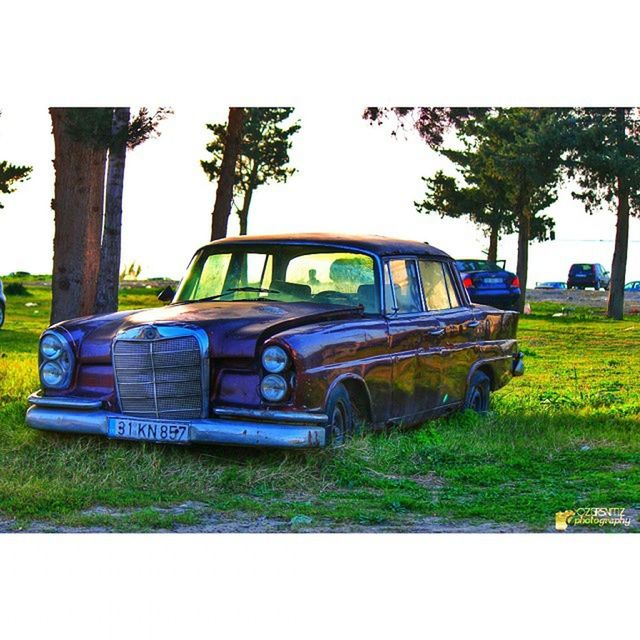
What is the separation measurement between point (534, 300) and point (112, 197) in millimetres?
3140

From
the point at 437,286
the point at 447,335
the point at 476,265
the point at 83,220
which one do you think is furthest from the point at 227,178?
the point at 447,335

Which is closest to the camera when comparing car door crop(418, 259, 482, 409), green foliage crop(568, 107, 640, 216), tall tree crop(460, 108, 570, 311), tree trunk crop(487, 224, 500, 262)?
car door crop(418, 259, 482, 409)

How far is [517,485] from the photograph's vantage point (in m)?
6.18

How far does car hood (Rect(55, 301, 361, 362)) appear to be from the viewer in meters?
5.94

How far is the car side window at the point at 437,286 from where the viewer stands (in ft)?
24.3

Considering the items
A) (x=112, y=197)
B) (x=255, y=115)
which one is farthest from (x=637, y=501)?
(x=112, y=197)

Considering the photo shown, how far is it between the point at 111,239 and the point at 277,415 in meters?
3.31

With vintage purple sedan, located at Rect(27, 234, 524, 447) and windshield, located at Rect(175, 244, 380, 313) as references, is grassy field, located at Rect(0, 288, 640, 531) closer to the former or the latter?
vintage purple sedan, located at Rect(27, 234, 524, 447)

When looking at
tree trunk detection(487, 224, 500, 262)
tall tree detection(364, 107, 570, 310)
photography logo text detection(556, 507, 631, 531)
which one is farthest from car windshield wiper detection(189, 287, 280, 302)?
photography logo text detection(556, 507, 631, 531)

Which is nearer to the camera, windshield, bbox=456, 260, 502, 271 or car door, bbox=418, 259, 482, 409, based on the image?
car door, bbox=418, 259, 482, 409

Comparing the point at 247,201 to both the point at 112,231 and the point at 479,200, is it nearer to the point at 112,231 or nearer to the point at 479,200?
the point at 112,231

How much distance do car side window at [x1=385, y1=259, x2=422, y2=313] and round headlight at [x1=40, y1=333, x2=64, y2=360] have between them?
187 centimetres

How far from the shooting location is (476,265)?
809 cm

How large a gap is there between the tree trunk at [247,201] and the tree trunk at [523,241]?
1.78 metres
